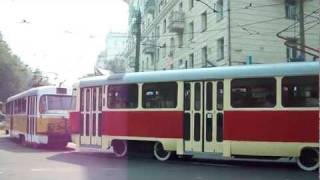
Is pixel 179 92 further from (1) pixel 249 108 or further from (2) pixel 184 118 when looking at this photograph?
(1) pixel 249 108

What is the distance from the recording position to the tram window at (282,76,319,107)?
14.9 meters

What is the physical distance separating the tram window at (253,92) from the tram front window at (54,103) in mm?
9746

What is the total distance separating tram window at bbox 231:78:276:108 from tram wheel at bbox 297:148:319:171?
56.0 inches

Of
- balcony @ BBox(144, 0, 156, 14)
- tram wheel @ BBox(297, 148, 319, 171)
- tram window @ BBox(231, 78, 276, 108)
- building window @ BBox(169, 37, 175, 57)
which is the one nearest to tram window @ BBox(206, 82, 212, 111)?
tram window @ BBox(231, 78, 276, 108)

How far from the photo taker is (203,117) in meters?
16.4

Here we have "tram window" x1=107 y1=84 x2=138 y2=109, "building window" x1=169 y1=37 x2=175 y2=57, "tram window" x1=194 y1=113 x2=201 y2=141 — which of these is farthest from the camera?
"building window" x1=169 y1=37 x2=175 y2=57

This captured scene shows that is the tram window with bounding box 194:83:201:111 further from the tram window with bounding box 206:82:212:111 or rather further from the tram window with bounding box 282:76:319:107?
the tram window with bounding box 282:76:319:107

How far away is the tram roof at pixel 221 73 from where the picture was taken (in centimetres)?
1511

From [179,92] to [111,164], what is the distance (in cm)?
272

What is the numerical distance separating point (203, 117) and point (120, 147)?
11.7ft

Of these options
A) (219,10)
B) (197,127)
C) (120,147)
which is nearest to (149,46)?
(219,10)

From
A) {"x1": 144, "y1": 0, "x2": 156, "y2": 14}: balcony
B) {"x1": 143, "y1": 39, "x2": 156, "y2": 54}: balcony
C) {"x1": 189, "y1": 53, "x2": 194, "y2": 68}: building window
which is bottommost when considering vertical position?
{"x1": 189, "y1": 53, "x2": 194, "y2": 68}: building window

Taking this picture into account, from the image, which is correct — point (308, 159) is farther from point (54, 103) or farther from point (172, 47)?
point (172, 47)

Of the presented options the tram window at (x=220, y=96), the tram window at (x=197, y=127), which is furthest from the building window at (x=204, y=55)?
the tram window at (x=220, y=96)
